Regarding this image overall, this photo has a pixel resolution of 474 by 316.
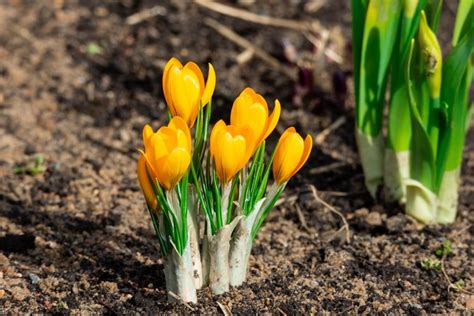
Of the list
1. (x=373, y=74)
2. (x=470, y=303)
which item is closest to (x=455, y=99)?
(x=373, y=74)

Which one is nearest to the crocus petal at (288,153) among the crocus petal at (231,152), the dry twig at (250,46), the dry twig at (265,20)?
the crocus petal at (231,152)

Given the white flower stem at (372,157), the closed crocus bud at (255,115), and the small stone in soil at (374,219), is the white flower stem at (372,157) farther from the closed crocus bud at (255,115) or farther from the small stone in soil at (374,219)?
the closed crocus bud at (255,115)

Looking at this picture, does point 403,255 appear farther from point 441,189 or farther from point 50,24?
point 50,24

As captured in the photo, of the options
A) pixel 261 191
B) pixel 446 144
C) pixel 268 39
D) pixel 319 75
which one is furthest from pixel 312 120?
pixel 261 191

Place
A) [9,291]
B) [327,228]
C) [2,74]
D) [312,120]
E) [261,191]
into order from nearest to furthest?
[261,191]
[9,291]
[327,228]
[312,120]
[2,74]

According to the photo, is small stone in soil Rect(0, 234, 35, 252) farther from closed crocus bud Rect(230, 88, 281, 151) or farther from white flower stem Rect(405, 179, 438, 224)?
white flower stem Rect(405, 179, 438, 224)
